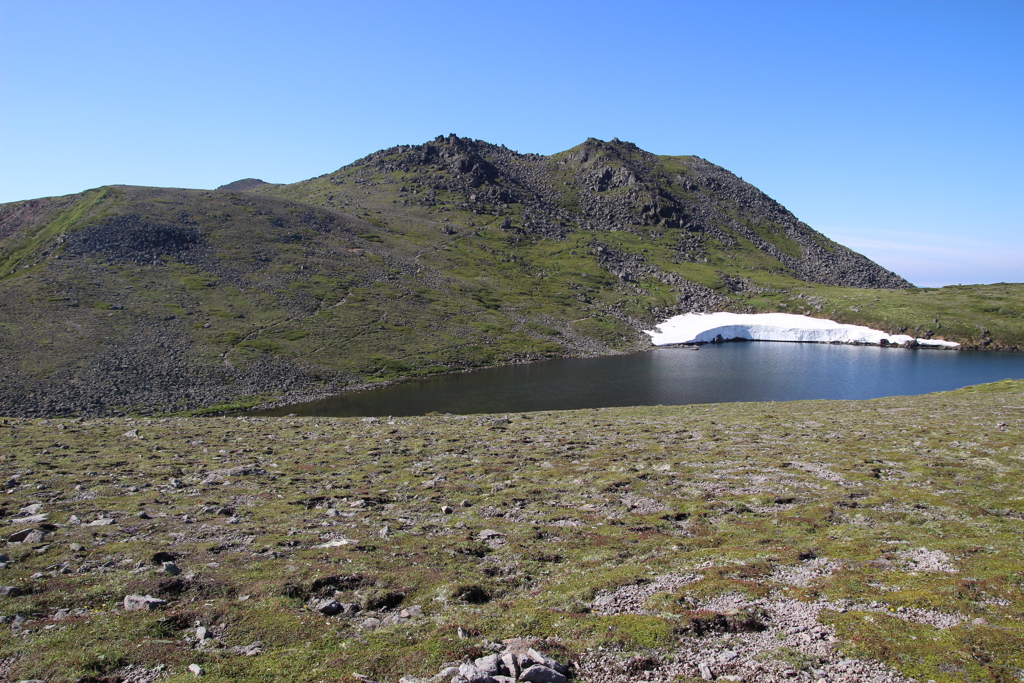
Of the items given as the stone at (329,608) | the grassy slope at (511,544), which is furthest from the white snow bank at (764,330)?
the stone at (329,608)

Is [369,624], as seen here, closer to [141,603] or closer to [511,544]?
[141,603]

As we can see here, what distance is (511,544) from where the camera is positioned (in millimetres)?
17531

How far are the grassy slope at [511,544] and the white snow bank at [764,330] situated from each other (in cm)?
10903

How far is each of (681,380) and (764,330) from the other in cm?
7299

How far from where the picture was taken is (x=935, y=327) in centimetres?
13688

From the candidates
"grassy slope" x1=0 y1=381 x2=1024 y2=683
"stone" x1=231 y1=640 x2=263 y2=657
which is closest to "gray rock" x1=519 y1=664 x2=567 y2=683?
"grassy slope" x1=0 y1=381 x2=1024 y2=683

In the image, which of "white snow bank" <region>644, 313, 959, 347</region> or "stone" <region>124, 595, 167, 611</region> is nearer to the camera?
"stone" <region>124, 595, 167, 611</region>

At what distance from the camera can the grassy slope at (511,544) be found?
35.3ft

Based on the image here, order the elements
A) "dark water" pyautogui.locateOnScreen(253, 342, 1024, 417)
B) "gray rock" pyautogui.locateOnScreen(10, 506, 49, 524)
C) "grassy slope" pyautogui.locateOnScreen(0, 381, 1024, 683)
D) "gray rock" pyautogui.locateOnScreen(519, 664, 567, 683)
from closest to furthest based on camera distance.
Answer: "gray rock" pyautogui.locateOnScreen(519, 664, 567, 683)
"grassy slope" pyautogui.locateOnScreen(0, 381, 1024, 683)
"gray rock" pyautogui.locateOnScreen(10, 506, 49, 524)
"dark water" pyautogui.locateOnScreen(253, 342, 1024, 417)

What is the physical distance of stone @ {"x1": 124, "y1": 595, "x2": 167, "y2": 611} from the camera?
41.0 feet

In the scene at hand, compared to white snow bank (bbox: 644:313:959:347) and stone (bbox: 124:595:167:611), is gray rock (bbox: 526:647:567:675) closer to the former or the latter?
stone (bbox: 124:595:167:611)

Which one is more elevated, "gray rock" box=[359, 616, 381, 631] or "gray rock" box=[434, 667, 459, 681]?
"gray rock" box=[434, 667, 459, 681]

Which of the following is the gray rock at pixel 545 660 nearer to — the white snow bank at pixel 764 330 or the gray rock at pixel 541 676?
the gray rock at pixel 541 676

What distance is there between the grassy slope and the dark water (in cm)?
3846
